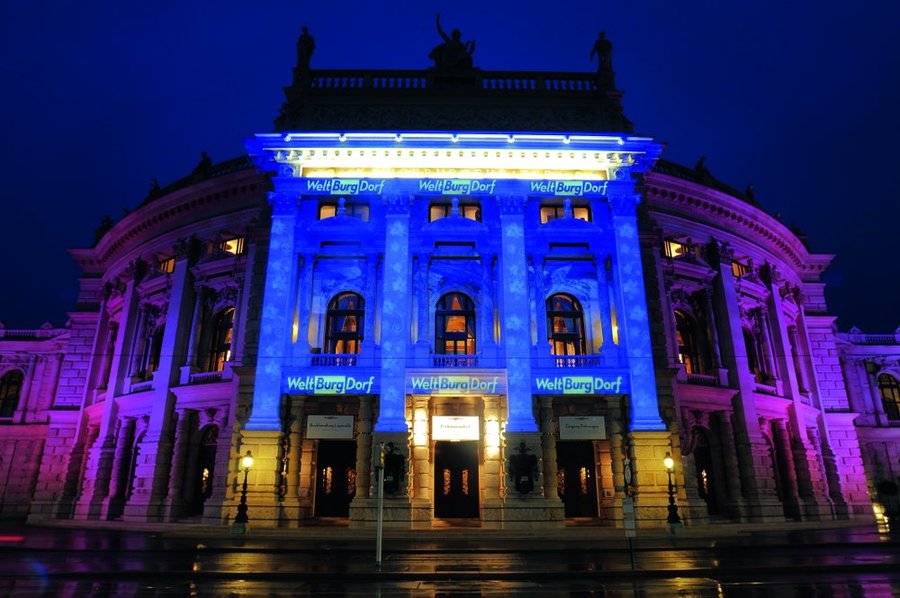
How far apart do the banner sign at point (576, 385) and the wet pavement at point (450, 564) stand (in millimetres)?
6094

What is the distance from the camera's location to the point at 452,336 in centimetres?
2823

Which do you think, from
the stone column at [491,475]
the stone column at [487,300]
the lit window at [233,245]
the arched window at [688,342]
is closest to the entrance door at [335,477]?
the stone column at [491,475]

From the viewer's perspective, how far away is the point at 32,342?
131 feet

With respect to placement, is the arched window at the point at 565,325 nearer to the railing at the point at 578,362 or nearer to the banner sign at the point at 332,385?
the railing at the point at 578,362

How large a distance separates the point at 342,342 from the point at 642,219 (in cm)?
1705

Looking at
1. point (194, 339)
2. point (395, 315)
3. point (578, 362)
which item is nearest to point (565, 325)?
point (578, 362)

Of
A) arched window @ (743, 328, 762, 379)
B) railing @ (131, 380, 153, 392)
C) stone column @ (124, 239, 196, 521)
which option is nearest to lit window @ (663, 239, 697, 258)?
arched window @ (743, 328, 762, 379)

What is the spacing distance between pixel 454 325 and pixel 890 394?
34366mm

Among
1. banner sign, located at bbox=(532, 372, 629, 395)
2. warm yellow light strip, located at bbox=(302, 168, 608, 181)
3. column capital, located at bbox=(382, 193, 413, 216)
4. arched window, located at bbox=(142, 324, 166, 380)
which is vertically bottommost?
banner sign, located at bbox=(532, 372, 629, 395)

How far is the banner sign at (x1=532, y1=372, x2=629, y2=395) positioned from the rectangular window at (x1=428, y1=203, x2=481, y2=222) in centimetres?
937

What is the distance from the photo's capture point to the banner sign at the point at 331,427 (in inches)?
1021

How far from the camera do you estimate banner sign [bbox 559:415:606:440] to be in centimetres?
2595

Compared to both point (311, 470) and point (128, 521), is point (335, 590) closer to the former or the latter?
point (311, 470)

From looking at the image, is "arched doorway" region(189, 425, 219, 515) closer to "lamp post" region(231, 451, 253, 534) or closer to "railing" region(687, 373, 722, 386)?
"lamp post" region(231, 451, 253, 534)
